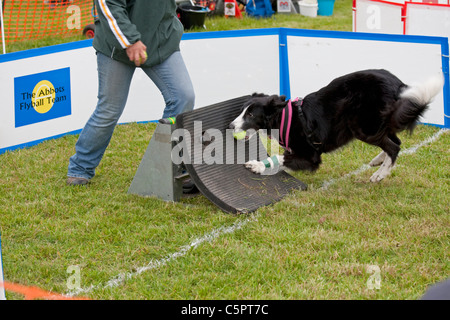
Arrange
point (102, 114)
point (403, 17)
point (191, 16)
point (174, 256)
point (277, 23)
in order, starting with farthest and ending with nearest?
point (277, 23), point (191, 16), point (403, 17), point (102, 114), point (174, 256)

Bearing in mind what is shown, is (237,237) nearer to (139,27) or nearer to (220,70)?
(139,27)

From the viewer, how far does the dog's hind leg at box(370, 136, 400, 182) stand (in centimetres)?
514

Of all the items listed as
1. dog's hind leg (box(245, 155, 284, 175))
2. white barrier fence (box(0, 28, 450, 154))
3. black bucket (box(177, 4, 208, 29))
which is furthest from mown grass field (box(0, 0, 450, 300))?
black bucket (box(177, 4, 208, 29))

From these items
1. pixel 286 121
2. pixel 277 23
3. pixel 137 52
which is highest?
pixel 137 52

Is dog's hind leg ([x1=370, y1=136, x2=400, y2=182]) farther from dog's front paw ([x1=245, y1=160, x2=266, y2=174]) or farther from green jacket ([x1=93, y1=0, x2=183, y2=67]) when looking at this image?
green jacket ([x1=93, y1=0, x2=183, y2=67])

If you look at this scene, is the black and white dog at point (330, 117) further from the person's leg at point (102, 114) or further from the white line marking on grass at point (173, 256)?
the person's leg at point (102, 114)

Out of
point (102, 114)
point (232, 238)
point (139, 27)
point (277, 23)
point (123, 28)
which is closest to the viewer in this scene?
point (232, 238)

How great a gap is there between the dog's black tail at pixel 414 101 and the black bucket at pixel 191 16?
25.2ft

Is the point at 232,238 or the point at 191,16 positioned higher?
the point at 191,16

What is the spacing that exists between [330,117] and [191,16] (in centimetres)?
752

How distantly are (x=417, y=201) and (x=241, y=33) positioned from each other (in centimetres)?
358

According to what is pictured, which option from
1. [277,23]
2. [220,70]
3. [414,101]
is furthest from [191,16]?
[414,101]

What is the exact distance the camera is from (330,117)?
4.98 meters
